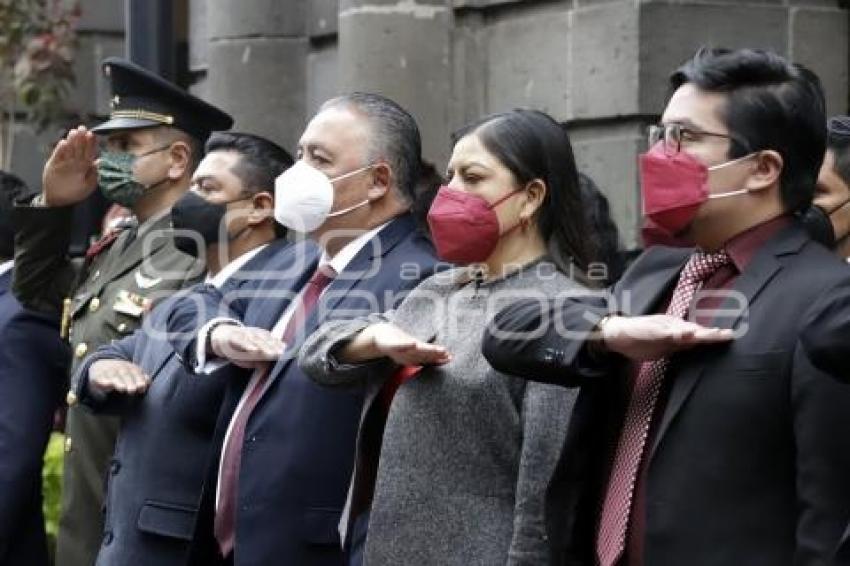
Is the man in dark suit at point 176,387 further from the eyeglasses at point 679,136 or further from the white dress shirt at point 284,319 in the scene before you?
the eyeglasses at point 679,136

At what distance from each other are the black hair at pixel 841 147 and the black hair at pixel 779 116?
4.40 ft

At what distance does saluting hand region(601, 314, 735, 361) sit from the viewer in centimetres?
427

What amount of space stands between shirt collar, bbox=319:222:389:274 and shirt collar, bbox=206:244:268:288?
65 centimetres

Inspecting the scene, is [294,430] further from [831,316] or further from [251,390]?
[831,316]

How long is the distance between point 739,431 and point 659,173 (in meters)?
0.61

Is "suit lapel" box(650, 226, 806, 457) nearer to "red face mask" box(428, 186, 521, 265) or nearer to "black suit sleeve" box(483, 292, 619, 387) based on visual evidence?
"black suit sleeve" box(483, 292, 619, 387)

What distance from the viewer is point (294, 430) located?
5.98 metres

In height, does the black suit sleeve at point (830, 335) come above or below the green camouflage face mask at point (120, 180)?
above

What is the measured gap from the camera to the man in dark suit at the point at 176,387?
6.61 meters

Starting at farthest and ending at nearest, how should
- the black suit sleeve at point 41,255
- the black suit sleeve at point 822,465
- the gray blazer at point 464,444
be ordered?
1. the black suit sleeve at point 41,255
2. the gray blazer at point 464,444
3. the black suit sleeve at point 822,465

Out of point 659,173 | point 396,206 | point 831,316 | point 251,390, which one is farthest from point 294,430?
point 831,316

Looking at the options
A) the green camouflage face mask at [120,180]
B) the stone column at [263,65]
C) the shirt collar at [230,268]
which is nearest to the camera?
the shirt collar at [230,268]

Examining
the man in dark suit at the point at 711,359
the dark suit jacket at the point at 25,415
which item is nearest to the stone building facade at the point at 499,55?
the dark suit jacket at the point at 25,415

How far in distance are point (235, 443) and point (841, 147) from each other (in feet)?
5.92
